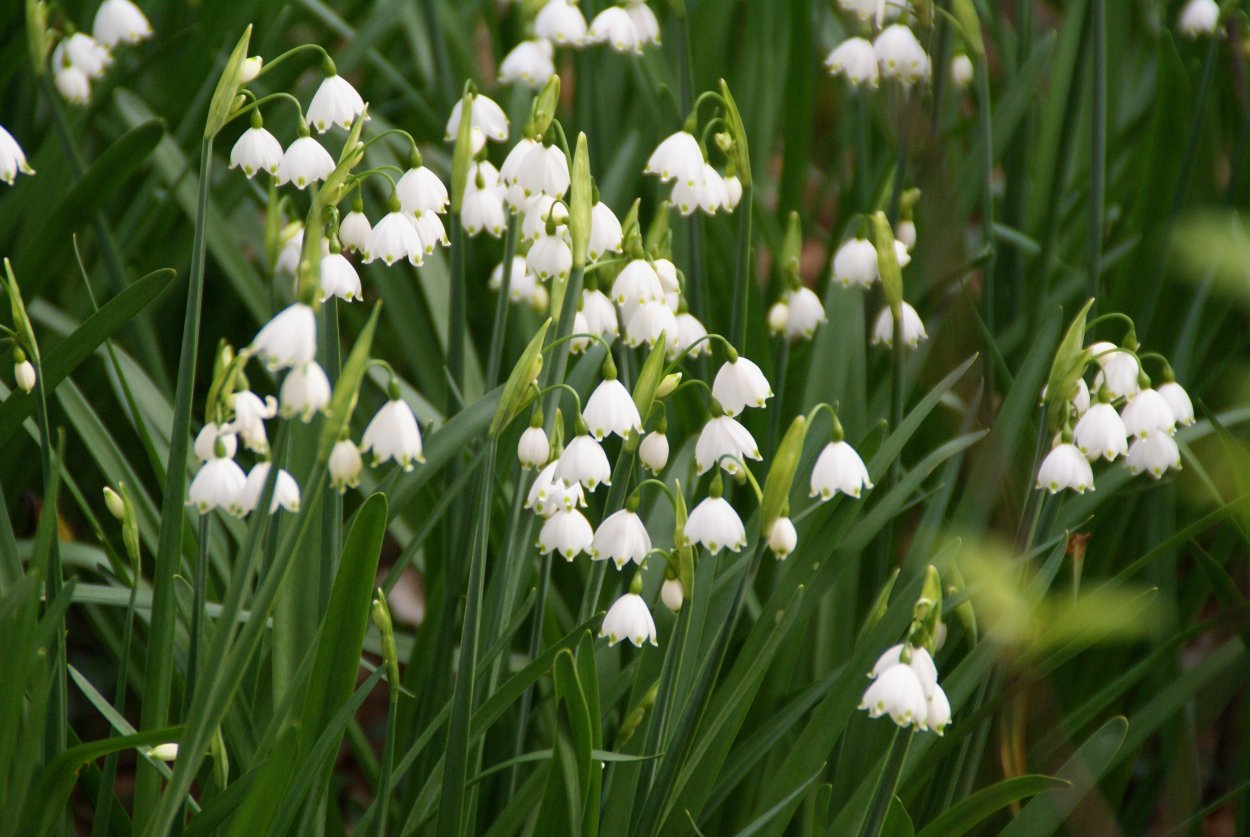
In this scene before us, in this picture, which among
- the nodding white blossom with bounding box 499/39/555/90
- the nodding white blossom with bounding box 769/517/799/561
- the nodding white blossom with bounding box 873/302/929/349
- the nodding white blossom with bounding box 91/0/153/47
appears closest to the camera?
the nodding white blossom with bounding box 769/517/799/561

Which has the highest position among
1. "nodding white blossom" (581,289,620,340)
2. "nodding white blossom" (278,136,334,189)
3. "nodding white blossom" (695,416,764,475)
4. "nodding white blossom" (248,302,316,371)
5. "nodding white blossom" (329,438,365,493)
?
"nodding white blossom" (278,136,334,189)

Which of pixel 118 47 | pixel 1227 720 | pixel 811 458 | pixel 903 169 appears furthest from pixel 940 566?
pixel 118 47

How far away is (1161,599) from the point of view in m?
2.18

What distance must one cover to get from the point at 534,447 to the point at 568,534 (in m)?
0.12

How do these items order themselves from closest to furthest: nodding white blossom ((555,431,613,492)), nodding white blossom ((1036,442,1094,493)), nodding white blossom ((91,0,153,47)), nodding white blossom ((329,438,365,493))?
nodding white blossom ((329,438,365,493)), nodding white blossom ((555,431,613,492)), nodding white blossom ((1036,442,1094,493)), nodding white blossom ((91,0,153,47))

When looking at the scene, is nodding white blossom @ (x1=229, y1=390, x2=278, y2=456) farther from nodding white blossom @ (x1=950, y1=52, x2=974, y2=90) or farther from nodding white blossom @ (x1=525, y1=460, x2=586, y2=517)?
nodding white blossom @ (x1=950, y1=52, x2=974, y2=90)


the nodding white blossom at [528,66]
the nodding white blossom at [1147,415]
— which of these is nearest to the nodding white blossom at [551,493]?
the nodding white blossom at [1147,415]

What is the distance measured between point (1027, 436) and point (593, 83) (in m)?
1.44

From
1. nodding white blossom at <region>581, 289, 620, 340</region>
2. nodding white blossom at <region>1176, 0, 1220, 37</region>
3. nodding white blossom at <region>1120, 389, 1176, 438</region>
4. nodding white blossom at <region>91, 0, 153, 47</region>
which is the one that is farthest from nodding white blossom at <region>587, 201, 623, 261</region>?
nodding white blossom at <region>1176, 0, 1220, 37</region>

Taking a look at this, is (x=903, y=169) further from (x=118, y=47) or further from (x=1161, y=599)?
(x=118, y=47)

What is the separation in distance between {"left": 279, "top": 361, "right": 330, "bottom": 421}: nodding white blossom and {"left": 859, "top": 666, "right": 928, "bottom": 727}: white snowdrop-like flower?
611mm

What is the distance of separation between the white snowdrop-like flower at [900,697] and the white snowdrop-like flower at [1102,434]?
0.46m

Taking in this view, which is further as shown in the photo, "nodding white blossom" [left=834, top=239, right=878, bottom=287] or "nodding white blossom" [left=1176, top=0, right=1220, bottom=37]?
"nodding white blossom" [left=1176, top=0, right=1220, bottom=37]

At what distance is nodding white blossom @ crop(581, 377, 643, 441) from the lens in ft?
4.64
